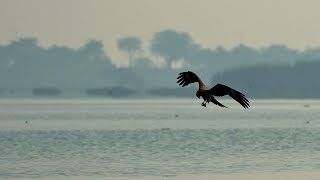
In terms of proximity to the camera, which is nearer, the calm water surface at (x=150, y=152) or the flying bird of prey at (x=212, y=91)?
the flying bird of prey at (x=212, y=91)

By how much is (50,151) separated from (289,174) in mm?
15816

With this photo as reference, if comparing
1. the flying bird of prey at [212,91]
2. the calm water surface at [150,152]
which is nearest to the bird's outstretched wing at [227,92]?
the flying bird of prey at [212,91]

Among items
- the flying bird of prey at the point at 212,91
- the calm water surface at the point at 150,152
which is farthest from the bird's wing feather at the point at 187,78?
the calm water surface at the point at 150,152

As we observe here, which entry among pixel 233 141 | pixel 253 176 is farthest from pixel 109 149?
pixel 253 176

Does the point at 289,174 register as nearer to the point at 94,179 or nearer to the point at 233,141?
→ the point at 94,179

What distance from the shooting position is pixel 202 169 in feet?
122

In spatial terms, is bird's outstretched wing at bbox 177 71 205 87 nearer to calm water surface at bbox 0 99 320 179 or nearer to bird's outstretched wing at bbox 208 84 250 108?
bird's outstretched wing at bbox 208 84 250 108

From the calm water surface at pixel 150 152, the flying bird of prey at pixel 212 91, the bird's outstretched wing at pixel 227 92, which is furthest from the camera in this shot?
the calm water surface at pixel 150 152

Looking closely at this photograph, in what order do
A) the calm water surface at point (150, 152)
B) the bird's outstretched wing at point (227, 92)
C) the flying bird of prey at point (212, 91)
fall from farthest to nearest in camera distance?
the calm water surface at point (150, 152) < the bird's outstretched wing at point (227, 92) < the flying bird of prey at point (212, 91)

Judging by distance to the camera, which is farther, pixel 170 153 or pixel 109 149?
pixel 109 149

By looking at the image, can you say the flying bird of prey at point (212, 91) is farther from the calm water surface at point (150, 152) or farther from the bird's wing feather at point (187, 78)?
the calm water surface at point (150, 152)

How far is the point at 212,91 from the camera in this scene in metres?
18.8

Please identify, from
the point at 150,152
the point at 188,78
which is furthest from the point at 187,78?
the point at 150,152

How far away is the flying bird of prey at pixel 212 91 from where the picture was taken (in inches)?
725
